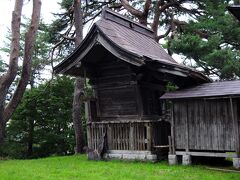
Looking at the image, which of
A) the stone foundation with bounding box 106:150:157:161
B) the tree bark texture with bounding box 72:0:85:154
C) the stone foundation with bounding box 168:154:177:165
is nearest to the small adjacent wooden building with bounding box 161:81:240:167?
the stone foundation with bounding box 168:154:177:165

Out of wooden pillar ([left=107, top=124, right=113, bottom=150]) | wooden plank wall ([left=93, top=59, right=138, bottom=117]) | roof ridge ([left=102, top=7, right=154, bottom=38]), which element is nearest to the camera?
wooden plank wall ([left=93, top=59, right=138, bottom=117])

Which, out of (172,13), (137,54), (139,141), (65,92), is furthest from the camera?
(65,92)

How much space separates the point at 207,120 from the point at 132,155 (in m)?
3.56

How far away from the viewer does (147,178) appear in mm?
9602

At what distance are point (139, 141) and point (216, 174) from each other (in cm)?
407

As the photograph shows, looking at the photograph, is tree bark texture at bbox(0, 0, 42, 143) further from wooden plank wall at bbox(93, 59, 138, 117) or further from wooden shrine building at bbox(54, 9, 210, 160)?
wooden plank wall at bbox(93, 59, 138, 117)

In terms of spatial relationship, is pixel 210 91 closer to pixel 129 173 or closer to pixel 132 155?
pixel 129 173

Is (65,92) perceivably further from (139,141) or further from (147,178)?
(147,178)

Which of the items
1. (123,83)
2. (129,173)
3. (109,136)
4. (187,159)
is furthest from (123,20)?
(129,173)

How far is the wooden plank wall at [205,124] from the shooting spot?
11438mm

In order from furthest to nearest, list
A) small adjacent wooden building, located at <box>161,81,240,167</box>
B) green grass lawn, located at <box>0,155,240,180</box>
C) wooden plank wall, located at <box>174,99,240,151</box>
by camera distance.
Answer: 1. wooden plank wall, located at <box>174,99,240,151</box>
2. small adjacent wooden building, located at <box>161,81,240,167</box>
3. green grass lawn, located at <box>0,155,240,180</box>

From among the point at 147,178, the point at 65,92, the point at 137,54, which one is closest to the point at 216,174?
the point at 147,178

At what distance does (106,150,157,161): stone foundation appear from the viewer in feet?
43.2

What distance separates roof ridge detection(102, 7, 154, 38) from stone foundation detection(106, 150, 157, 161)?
5.95m
